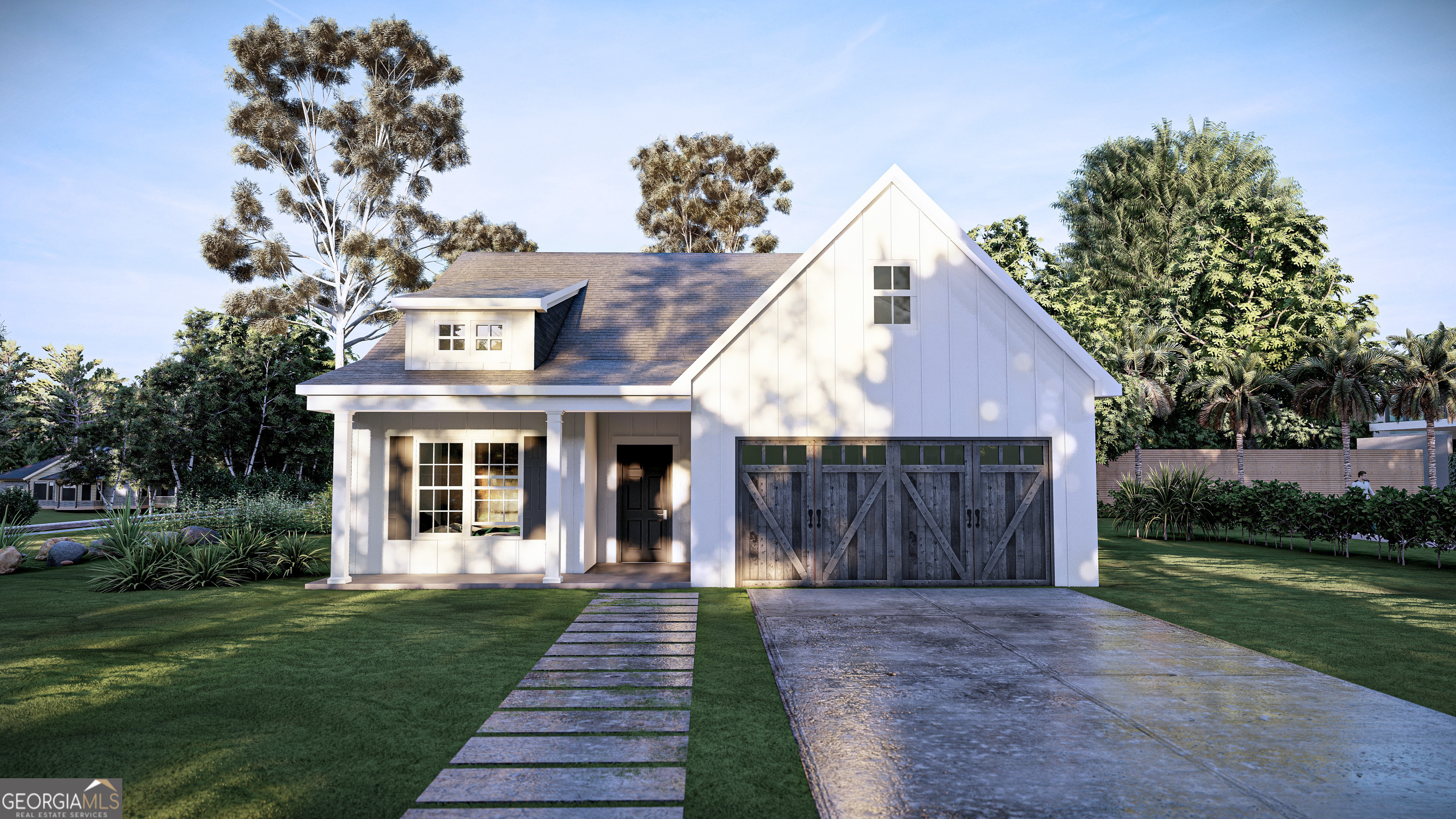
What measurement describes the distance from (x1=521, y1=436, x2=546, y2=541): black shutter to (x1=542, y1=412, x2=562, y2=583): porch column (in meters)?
0.82


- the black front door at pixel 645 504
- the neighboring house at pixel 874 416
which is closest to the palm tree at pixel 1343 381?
the neighboring house at pixel 874 416

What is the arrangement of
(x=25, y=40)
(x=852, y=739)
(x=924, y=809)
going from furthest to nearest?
(x=25, y=40), (x=852, y=739), (x=924, y=809)

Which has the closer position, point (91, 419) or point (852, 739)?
point (852, 739)

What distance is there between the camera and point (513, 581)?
11.7 m

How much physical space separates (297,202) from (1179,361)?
36092 mm

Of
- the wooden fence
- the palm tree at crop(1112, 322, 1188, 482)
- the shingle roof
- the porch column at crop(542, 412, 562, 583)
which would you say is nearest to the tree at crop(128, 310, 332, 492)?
the shingle roof

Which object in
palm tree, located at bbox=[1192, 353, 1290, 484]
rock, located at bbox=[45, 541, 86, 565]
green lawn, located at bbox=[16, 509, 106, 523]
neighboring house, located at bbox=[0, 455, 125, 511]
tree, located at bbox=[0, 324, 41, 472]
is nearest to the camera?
rock, located at bbox=[45, 541, 86, 565]

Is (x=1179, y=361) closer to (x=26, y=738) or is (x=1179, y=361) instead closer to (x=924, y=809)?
(x=924, y=809)

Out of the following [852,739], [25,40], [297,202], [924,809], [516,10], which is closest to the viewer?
[924,809]

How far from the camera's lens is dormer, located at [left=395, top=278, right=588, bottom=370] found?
12.8 m

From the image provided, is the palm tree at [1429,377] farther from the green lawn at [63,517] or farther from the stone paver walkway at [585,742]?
the green lawn at [63,517]

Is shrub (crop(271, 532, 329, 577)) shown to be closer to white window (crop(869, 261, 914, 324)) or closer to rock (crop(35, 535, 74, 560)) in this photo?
rock (crop(35, 535, 74, 560))

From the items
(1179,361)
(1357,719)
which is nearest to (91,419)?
(1357,719)

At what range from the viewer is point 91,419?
31.9 metres
